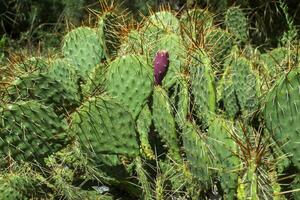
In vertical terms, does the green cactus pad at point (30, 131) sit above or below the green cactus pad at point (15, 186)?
above

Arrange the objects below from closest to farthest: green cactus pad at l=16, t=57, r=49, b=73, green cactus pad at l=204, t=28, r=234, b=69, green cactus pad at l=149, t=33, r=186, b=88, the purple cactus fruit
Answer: the purple cactus fruit, green cactus pad at l=149, t=33, r=186, b=88, green cactus pad at l=16, t=57, r=49, b=73, green cactus pad at l=204, t=28, r=234, b=69

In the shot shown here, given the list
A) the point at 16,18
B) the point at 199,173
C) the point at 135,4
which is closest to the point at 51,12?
the point at 16,18

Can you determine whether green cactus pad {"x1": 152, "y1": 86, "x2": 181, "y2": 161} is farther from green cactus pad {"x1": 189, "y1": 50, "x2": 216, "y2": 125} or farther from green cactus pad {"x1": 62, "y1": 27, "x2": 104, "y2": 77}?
green cactus pad {"x1": 62, "y1": 27, "x2": 104, "y2": 77}

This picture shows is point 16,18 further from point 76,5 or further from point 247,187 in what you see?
point 247,187

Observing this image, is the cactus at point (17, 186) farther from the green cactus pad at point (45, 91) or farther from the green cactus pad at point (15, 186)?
the green cactus pad at point (45, 91)

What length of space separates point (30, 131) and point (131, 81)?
18.4 inches

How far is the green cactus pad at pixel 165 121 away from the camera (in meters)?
2.89

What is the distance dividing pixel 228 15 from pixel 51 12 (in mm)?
4101

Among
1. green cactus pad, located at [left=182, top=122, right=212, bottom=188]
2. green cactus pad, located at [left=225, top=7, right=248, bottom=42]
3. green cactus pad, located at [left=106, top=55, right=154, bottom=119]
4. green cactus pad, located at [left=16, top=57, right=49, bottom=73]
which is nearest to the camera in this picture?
green cactus pad, located at [left=182, top=122, right=212, bottom=188]

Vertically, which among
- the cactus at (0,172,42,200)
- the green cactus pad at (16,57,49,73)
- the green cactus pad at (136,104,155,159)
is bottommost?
the cactus at (0,172,42,200)

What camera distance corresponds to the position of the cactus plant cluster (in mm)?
2615

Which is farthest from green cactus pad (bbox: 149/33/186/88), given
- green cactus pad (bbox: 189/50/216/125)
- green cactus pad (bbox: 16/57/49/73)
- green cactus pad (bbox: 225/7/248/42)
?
green cactus pad (bbox: 225/7/248/42)

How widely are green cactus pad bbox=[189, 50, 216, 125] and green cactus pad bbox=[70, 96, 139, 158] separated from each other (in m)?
0.32

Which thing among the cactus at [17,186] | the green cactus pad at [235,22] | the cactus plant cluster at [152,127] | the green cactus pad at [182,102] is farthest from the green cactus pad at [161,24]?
the cactus at [17,186]
